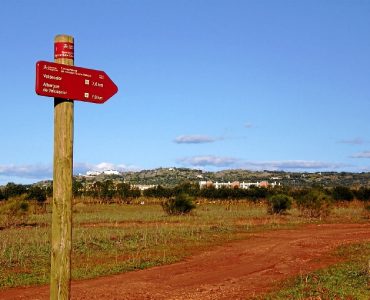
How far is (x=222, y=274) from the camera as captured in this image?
1583 cm

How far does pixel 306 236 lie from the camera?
86.4ft

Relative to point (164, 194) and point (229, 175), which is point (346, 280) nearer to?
point (164, 194)

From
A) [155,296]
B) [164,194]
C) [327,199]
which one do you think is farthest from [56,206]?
[164,194]

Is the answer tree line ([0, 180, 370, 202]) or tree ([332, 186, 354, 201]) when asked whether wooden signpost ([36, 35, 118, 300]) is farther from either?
tree ([332, 186, 354, 201])

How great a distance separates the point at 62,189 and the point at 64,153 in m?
0.40

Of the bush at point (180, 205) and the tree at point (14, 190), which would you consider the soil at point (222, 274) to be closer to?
the bush at point (180, 205)

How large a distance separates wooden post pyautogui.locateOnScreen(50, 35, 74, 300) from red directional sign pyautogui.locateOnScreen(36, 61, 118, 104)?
14 cm

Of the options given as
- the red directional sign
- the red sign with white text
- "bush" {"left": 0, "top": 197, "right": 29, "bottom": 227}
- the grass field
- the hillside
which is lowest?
the grass field

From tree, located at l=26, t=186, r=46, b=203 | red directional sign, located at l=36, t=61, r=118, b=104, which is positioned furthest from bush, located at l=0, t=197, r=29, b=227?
red directional sign, located at l=36, t=61, r=118, b=104

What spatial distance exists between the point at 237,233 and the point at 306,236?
3571mm

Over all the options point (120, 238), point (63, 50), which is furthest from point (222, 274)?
point (63, 50)

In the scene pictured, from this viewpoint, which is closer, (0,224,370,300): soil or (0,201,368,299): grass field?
(0,224,370,300): soil

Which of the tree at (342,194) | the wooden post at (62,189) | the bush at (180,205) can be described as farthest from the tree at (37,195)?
the wooden post at (62,189)

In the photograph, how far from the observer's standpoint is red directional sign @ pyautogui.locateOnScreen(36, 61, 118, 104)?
18.6 feet
